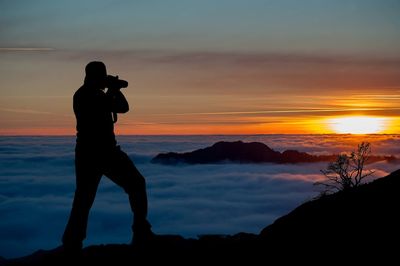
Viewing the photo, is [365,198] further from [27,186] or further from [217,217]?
[27,186]

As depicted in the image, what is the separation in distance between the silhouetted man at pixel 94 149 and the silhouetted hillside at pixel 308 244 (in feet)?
2.63

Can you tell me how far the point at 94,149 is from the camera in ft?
24.3

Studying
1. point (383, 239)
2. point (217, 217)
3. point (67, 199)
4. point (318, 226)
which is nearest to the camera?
point (383, 239)

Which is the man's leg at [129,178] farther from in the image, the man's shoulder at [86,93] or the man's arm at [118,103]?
the man's shoulder at [86,93]

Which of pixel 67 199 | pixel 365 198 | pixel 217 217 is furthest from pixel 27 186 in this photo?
pixel 365 198

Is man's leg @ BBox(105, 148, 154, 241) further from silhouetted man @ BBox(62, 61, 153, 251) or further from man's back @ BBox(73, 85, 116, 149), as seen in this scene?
man's back @ BBox(73, 85, 116, 149)

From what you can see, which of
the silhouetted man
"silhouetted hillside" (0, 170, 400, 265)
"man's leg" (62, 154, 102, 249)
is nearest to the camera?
the silhouetted man

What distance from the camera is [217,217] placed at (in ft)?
488

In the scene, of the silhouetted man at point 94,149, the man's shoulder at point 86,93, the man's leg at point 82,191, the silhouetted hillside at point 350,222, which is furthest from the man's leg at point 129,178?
the silhouetted hillside at point 350,222

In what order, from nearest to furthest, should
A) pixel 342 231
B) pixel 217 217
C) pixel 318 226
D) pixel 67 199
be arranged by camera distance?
pixel 342 231
pixel 318 226
pixel 217 217
pixel 67 199

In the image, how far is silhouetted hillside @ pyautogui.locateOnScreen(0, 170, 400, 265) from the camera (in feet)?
26.0

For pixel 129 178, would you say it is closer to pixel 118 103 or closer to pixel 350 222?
pixel 118 103

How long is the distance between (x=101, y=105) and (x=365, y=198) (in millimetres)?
5379

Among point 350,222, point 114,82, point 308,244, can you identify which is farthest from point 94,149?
point 350,222
